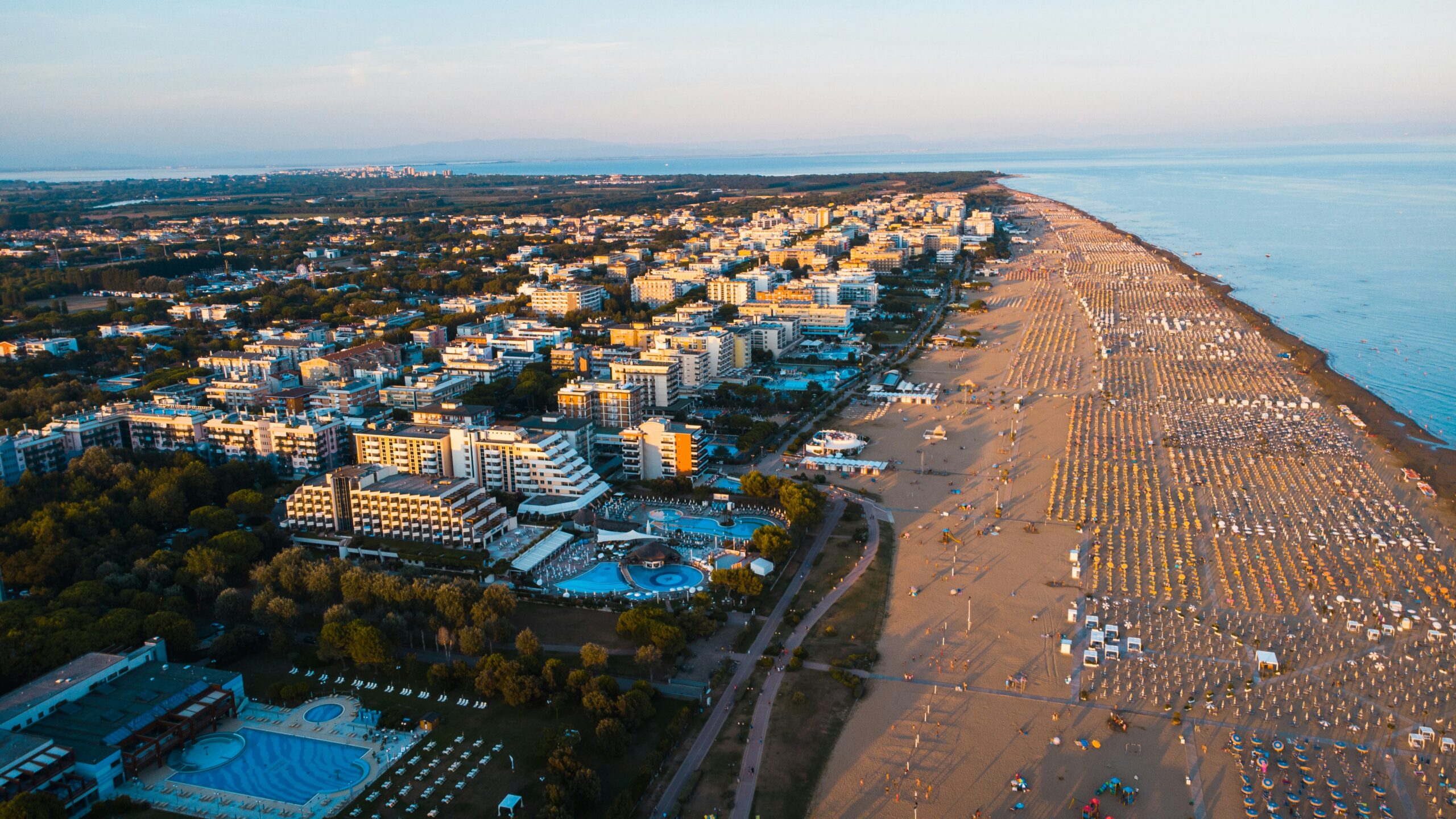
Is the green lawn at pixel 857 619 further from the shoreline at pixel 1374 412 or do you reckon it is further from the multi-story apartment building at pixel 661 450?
the shoreline at pixel 1374 412

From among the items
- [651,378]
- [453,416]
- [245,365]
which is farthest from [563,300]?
[453,416]

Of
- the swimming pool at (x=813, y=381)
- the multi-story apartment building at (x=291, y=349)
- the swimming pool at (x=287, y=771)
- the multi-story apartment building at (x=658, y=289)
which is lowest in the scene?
the swimming pool at (x=287, y=771)

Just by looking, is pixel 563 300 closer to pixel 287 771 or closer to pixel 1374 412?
pixel 1374 412

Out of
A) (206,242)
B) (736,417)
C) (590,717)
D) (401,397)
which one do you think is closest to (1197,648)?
(590,717)

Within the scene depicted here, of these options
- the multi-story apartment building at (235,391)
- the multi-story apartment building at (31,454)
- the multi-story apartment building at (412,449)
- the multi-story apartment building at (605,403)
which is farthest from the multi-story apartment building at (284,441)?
the multi-story apartment building at (605,403)

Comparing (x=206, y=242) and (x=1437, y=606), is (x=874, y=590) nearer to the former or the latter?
(x=1437, y=606)

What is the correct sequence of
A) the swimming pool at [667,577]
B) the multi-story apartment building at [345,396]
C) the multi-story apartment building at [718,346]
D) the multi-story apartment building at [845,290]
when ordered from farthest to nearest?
the multi-story apartment building at [845,290] < the multi-story apartment building at [718,346] < the multi-story apartment building at [345,396] < the swimming pool at [667,577]
